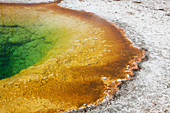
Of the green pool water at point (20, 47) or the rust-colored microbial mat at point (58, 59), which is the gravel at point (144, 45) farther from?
the green pool water at point (20, 47)

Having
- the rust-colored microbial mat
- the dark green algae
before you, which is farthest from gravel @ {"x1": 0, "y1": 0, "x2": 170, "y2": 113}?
the dark green algae

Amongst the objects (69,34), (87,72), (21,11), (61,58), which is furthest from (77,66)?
(21,11)

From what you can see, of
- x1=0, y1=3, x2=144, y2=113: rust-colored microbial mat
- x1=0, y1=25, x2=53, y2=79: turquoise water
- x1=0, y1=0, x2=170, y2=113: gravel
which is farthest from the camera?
x1=0, y1=25, x2=53, y2=79: turquoise water

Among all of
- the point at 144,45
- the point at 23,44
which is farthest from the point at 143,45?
the point at 23,44

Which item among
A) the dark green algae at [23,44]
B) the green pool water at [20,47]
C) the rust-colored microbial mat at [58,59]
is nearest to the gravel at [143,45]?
the rust-colored microbial mat at [58,59]

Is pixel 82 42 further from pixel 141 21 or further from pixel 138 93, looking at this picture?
pixel 141 21

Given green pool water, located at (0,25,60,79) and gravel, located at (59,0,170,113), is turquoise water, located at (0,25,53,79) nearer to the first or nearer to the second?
green pool water, located at (0,25,60,79)

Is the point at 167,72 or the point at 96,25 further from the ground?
the point at 96,25

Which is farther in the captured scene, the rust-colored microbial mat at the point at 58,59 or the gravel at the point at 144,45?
the rust-colored microbial mat at the point at 58,59
